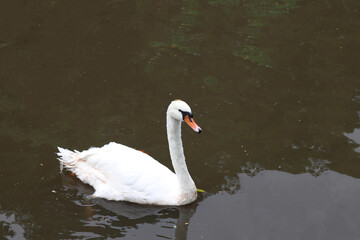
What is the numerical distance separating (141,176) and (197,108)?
2.88 meters

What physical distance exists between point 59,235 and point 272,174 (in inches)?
139

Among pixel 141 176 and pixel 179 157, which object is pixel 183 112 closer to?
pixel 179 157

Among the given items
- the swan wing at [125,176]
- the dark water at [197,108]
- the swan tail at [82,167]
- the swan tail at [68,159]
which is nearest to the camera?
the dark water at [197,108]

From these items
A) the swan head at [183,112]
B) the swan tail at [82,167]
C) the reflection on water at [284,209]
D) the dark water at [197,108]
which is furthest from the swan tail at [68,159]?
the reflection on water at [284,209]

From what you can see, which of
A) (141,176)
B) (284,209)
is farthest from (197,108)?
(284,209)

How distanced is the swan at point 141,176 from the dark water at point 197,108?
0.67 ft

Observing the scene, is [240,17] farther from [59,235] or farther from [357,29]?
[59,235]

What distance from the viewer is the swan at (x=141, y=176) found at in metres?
7.16

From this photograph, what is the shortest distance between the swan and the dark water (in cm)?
21

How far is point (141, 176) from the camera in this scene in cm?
724

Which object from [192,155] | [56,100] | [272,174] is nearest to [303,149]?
[272,174]

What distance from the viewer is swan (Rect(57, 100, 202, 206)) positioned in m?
7.16

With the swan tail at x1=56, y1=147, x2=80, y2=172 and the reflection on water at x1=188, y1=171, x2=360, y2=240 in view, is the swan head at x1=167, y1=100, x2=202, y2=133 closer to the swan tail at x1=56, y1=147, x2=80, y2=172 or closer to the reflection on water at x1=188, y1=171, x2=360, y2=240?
the reflection on water at x1=188, y1=171, x2=360, y2=240

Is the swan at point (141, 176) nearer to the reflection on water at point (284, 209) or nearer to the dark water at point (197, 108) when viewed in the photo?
the dark water at point (197, 108)
